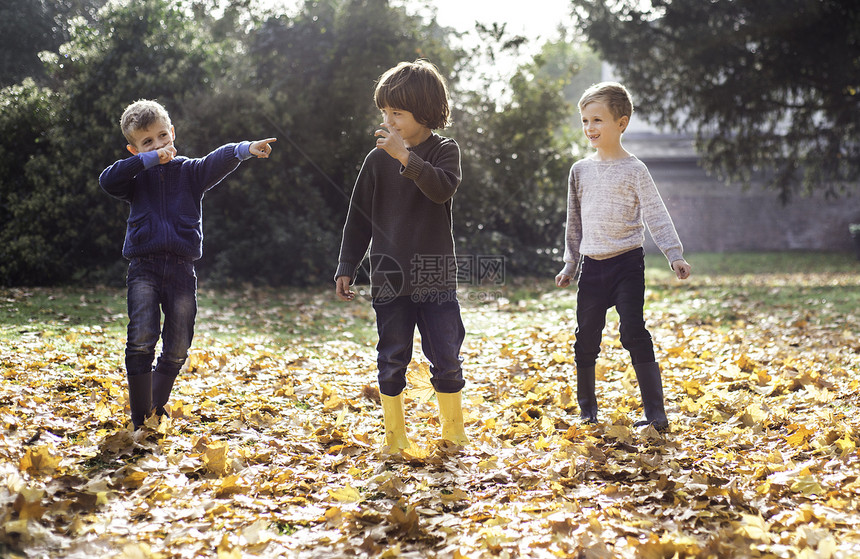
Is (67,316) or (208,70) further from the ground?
(208,70)

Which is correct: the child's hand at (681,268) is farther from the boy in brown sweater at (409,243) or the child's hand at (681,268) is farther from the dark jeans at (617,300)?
the boy in brown sweater at (409,243)

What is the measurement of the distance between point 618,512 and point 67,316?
635cm

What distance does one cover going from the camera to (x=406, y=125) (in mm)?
3240

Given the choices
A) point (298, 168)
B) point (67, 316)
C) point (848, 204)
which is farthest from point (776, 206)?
point (67, 316)

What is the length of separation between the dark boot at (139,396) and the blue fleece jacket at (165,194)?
0.58 metres

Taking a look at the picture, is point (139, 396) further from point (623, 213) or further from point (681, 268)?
point (681, 268)

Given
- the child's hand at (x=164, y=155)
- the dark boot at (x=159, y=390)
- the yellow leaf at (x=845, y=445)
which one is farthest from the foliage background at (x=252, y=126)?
the yellow leaf at (x=845, y=445)

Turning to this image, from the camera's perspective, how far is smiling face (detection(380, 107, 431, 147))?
3.22 metres

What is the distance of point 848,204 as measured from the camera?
2278 centimetres

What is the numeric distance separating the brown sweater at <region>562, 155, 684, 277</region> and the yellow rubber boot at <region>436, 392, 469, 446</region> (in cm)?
104

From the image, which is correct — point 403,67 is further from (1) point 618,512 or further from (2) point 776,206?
(2) point 776,206

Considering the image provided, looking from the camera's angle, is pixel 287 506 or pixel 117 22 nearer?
pixel 287 506

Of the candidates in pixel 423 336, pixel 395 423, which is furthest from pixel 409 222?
pixel 395 423

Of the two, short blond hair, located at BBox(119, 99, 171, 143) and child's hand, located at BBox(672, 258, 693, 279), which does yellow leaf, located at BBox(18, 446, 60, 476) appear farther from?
child's hand, located at BBox(672, 258, 693, 279)
